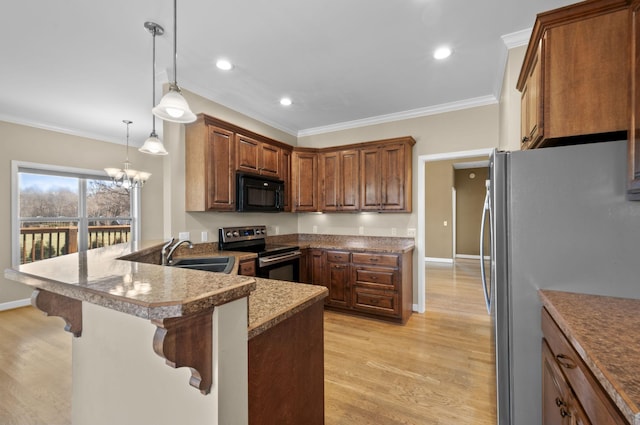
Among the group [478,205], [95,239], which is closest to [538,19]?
[95,239]

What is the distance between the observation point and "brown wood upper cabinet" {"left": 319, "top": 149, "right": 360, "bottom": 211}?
4121mm

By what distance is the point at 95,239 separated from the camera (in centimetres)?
513

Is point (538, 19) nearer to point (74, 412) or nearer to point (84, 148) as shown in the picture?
point (74, 412)

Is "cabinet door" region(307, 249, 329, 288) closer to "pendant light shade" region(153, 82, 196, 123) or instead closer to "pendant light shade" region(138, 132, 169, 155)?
"pendant light shade" region(138, 132, 169, 155)

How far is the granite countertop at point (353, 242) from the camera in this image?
3.71m

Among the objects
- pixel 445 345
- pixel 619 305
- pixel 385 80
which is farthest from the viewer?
pixel 385 80

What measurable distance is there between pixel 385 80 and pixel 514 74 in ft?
4.01

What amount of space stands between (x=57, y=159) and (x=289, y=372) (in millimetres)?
5621

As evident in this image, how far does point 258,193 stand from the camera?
3.67 m

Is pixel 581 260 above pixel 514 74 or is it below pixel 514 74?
below

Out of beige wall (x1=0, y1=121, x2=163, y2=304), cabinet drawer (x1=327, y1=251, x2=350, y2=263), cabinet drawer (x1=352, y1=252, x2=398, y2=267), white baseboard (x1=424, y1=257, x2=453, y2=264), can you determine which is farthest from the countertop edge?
white baseboard (x1=424, y1=257, x2=453, y2=264)

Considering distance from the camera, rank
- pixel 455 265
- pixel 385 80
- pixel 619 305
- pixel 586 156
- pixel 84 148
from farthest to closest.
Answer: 1. pixel 455 265
2. pixel 84 148
3. pixel 385 80
4. pixel 586 156
5. pixel 619 305

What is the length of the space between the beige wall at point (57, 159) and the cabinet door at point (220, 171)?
11.3 feet

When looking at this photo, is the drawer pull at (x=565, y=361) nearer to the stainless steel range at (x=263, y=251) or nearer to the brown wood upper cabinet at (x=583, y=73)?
the brown wood upper cabinet at (x=583, y=73)
